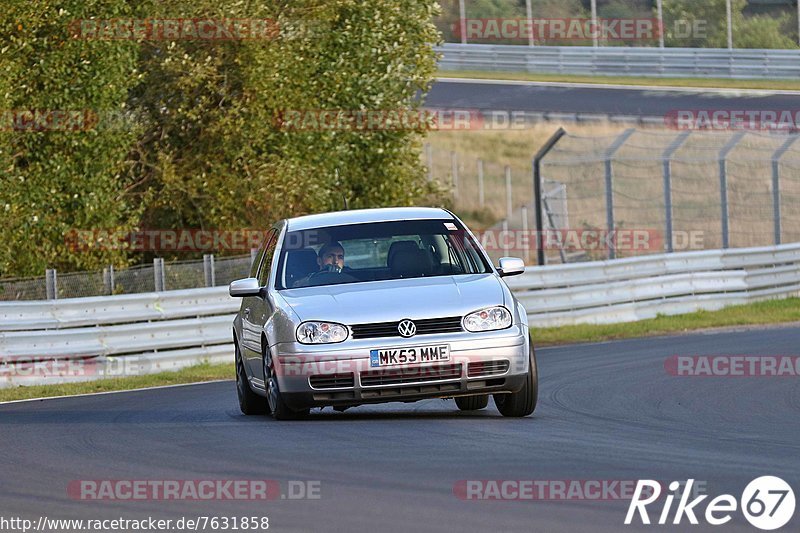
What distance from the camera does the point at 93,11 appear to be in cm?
2497

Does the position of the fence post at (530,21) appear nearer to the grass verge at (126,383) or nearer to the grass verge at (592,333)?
the grass verge at (592,333)

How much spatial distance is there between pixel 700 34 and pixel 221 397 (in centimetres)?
4241

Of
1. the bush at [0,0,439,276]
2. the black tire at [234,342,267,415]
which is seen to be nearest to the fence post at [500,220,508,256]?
the bush at [0,0,439,276]

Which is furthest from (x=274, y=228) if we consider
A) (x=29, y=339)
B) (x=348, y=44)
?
(x=348, y=44)

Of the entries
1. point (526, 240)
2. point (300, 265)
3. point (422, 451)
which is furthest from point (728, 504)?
point (526, 240)

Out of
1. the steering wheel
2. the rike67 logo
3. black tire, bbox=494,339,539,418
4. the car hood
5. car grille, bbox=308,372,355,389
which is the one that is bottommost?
black tire, bbox=494,339,539,418

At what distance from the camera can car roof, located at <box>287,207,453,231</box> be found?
1218 cm

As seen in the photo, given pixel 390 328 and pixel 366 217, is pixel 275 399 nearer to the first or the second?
pixel 390 328

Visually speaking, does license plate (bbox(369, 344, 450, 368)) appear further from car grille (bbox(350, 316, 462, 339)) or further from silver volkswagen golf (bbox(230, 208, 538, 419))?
car grille (bbox(350, 316, 462, 339))

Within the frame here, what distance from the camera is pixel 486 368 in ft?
35.1

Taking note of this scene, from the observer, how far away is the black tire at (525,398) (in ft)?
36.2

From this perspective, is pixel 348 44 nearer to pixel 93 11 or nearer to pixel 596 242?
pixel 93 11

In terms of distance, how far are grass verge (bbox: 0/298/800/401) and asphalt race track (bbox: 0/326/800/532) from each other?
319 centimetres

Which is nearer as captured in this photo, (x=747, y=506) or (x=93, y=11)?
(x=747, y=506)
